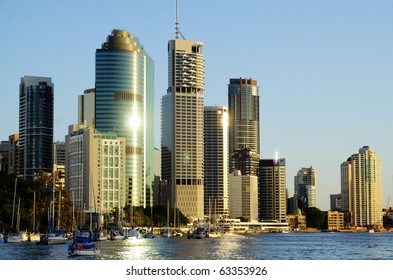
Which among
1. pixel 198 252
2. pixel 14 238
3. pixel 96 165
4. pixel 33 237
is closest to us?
pixel 198 252

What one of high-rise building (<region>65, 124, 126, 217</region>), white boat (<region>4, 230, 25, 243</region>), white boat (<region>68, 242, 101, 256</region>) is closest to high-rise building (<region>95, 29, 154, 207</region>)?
high-rise building (<region>65, 124, 126, 217</region>)

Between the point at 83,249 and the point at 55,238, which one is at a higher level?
the point at 83,249

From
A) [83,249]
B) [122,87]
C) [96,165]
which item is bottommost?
[83,249]

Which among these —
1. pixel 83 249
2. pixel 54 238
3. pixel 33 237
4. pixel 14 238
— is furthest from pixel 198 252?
pixel 33 237

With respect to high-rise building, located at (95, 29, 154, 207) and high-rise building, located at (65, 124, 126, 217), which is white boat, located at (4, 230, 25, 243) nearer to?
high-rise building, located at (65, 124, 126, 217)

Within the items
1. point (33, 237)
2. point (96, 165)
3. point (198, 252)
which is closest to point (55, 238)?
point (33, 237)

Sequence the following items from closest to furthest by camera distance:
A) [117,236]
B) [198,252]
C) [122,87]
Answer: [198,252] → [117,236] → [122,87]

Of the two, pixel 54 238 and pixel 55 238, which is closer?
pixel 54 238

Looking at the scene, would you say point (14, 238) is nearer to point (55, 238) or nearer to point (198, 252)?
point (55, 238)
